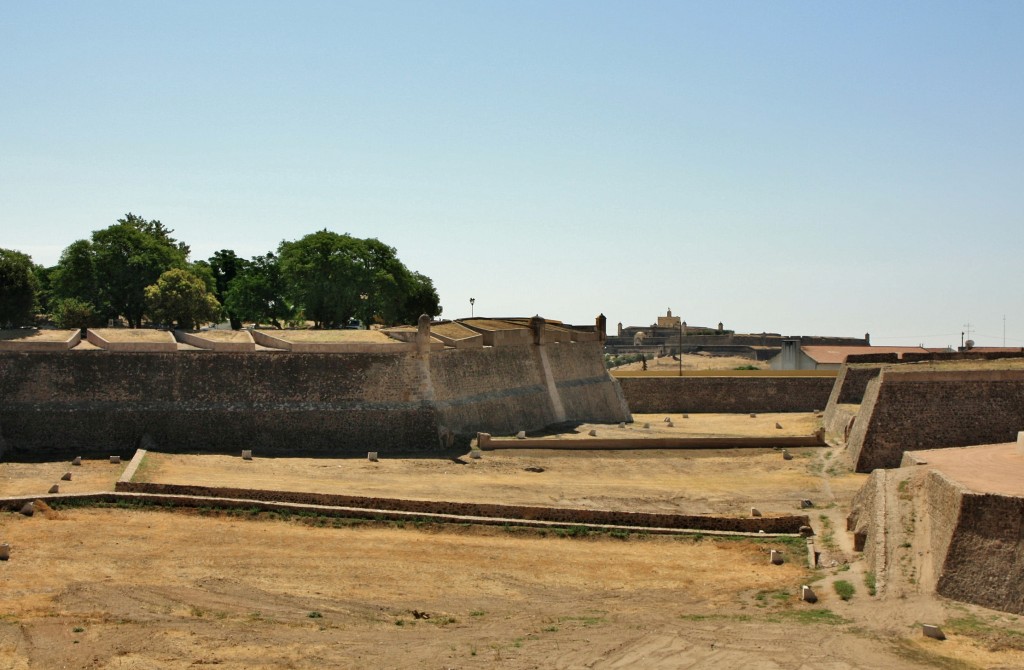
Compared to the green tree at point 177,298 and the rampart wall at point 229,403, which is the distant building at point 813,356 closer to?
the rampart wall at point 229,403

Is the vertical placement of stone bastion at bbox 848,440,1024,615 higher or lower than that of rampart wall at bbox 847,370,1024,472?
lower

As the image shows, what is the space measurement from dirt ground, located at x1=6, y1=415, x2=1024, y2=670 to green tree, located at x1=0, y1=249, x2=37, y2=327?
16.5 meters

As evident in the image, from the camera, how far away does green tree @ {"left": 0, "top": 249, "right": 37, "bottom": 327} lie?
157 feet

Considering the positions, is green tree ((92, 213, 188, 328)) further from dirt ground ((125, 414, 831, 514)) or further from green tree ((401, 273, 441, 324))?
dirt ground ((125, 414, 831, 514))

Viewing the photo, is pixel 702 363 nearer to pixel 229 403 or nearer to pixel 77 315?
pixel 77 315

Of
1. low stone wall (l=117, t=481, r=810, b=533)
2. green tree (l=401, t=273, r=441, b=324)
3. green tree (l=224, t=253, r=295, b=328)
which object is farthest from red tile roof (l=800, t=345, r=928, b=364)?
low stone wall (l=117, t=481, r=810, b=533)

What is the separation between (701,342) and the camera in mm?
101750

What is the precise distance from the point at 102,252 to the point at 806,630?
49950 millimetres

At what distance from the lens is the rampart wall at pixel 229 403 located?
36.6 metres

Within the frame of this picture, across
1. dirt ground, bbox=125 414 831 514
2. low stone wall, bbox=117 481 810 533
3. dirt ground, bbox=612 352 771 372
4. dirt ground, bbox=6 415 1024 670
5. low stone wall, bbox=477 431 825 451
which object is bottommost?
dirt ground, bbox=6 415 1024 670

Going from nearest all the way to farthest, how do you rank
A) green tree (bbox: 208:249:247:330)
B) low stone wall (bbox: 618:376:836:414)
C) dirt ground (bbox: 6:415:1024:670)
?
dirt ground (bbox: 6:415:1024:670)
low stone wall (bbox: 618:376:836:414)
green tree (bbox: 208:249:247:330)

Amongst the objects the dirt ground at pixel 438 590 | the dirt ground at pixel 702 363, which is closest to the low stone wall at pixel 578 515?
the dirt ground at pixel 438 590

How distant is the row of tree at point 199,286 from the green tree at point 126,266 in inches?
2.2

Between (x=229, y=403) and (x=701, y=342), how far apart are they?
69.6 meters
